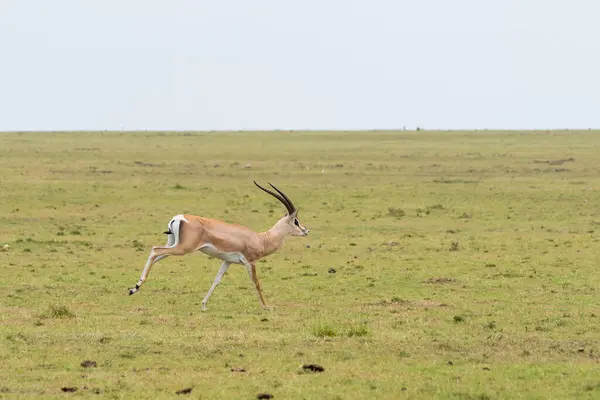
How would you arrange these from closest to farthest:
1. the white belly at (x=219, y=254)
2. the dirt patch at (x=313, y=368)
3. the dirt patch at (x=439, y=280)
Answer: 1. the dirt patch at (x=313, y=368)
2. the white belly at (x=219, y=254)
3. the dirt patch at (x=439, y=280)

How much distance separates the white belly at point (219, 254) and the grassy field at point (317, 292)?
642mm

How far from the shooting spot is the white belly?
1382 cm

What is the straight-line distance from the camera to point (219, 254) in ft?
45.7

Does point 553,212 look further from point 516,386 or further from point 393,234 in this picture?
point 516,386

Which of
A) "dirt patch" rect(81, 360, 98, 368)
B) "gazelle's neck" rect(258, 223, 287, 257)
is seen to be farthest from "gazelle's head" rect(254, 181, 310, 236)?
"dirt patch" rect(81, 360, 98, 368)

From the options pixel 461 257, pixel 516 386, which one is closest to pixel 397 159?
pixel 461 257

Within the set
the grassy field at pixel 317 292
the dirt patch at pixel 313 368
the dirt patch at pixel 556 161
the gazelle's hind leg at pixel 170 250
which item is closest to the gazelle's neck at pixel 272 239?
the grassy field at pixel 317 292

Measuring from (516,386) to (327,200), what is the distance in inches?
900

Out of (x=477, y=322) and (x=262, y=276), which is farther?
(x=262, y=276)

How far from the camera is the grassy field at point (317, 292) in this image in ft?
31.1

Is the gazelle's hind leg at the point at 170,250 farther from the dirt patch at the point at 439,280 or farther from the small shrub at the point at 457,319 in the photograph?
the dirt patch at the point at 439,280

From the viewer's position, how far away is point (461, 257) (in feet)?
64.4

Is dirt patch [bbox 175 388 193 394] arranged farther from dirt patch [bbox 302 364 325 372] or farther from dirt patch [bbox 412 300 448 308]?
dirt patch [bbox 412 300 448 308]

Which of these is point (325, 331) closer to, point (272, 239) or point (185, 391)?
point (185, 391)
